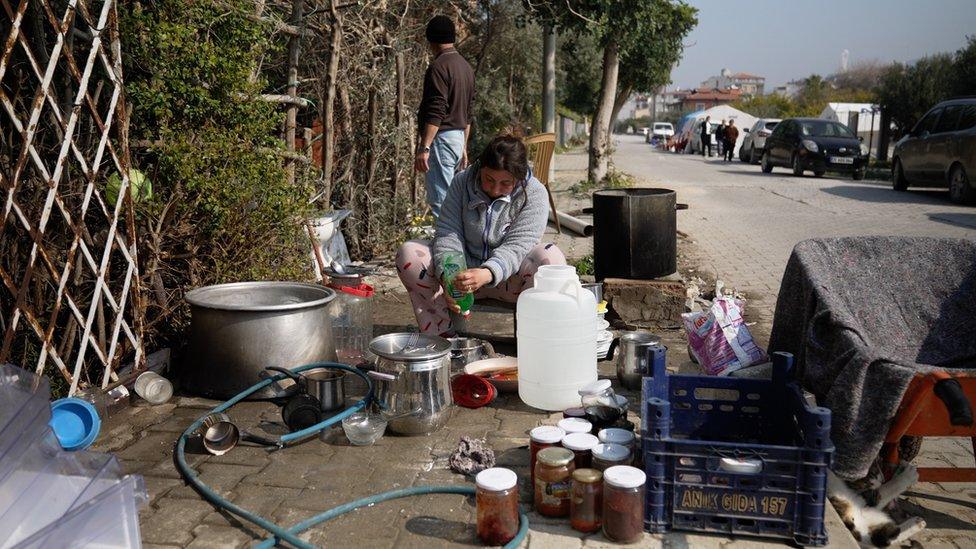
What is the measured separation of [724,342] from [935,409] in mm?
1303

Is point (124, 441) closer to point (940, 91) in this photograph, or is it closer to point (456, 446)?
point (456, 446)

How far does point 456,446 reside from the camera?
3281 mm

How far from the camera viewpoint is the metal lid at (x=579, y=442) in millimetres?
2699

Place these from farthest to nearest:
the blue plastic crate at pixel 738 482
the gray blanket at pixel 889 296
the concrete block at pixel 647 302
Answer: the concrete block at pixel 647 302 → the gray blanket at pixel 889 296 → the blue plastic crate at pixel 738 482

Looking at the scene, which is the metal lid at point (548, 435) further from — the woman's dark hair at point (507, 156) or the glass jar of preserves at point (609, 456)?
the woman's dark hair at point (507, 156)

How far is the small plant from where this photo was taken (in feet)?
22.4

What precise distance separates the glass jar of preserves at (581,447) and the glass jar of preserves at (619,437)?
→ 0.19 ft

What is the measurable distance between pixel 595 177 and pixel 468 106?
27.8 feet

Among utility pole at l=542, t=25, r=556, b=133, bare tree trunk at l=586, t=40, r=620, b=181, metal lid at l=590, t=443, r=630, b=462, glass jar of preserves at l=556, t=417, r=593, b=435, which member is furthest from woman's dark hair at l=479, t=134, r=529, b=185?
utility pole at l=542, t=25, r=556, b=133

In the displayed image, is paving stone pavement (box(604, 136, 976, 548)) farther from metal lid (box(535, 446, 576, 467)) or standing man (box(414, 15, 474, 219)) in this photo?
standing man (box(414, 15, 474, 219))

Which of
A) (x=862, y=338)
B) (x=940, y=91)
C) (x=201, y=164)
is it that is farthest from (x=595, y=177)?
(x=940, y=91)

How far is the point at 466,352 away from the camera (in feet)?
13.7

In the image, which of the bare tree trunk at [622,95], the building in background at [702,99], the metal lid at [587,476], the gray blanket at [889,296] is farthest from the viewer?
the building in background at [702,99]

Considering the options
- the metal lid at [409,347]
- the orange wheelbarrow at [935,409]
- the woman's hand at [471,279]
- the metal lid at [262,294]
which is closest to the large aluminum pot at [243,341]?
the metal lid at [262,294]
